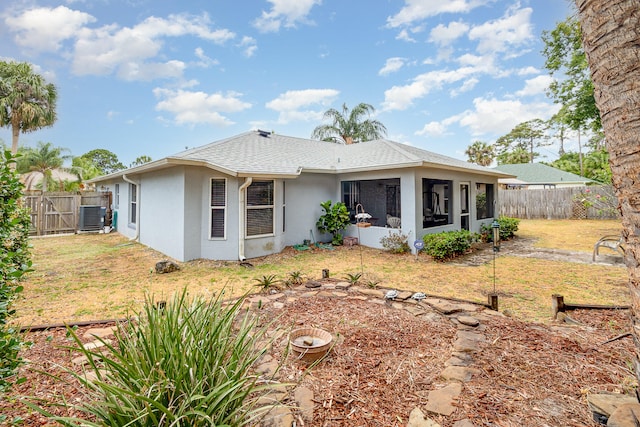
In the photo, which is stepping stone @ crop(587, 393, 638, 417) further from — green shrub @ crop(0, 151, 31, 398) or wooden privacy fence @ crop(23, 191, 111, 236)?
wooden privacy fence @ crop(23, 191, 111, 236)

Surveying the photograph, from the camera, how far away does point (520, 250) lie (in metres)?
9.77

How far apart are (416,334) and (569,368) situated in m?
1.39

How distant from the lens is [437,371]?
259cm

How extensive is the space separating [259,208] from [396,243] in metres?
4.69

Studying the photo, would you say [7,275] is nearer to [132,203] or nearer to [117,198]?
[132,203]

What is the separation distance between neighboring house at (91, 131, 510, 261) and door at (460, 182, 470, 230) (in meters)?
0.04

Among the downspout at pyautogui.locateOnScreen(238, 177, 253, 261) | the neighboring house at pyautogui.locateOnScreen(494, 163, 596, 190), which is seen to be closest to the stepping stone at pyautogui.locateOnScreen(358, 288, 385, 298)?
the downspout at pyautogui.locateOnScreen(238, 177, 253, 261)

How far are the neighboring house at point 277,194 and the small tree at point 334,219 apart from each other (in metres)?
0.37

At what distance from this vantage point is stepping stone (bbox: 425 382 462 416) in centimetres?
205

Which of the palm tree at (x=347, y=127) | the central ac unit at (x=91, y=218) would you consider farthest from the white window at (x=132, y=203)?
the palm tree at (x=347, y=127)

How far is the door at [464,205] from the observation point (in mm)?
11156

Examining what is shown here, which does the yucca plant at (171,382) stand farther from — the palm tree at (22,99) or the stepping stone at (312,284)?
the palm tree at (22,99)

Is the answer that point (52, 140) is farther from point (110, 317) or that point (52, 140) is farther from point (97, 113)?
point (110, 317)

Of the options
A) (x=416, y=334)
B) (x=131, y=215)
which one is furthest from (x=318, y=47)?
(x=416, y=334)
